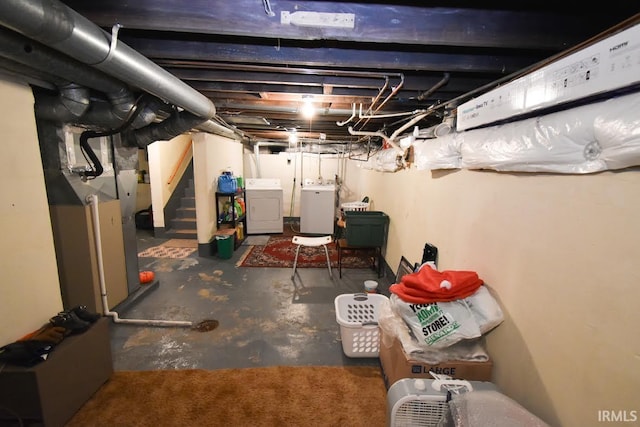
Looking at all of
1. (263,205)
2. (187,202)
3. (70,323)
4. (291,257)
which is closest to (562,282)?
(70,323)

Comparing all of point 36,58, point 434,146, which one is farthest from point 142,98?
point 434,146

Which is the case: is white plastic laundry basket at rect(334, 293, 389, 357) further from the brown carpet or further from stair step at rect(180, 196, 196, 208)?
stair step at rect(180, 196, 196, 208)

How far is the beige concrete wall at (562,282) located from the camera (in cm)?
82

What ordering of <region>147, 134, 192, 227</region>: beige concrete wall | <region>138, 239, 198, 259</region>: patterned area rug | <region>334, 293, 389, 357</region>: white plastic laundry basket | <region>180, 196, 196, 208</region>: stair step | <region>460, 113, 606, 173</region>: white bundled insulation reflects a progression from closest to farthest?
<region>460, 113, 606, 173</region>: white bundled insulation → <region>334, 293, 389, 357</region>: white plastic laundry basket → <region>138, 239, 198, 259</region>: patterned area rug → <region>147, 134, 192, 227</region>: beige concrete wall → <region>180, 196, 196, 208</region>: stair step

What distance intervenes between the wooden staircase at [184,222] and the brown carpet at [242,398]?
369 cm

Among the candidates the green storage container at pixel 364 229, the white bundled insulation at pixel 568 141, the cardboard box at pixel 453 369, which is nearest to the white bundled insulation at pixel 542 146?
the white bundled insulation at pixel 568 141

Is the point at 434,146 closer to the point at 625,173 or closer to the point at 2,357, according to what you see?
the point at 625,173

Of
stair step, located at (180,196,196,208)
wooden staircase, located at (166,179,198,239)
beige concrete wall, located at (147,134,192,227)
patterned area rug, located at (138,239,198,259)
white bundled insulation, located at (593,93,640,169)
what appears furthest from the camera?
stair step, located at (180,196,196,208)

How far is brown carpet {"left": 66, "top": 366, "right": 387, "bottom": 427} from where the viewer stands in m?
1.55

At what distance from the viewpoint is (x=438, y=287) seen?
4.73 feet

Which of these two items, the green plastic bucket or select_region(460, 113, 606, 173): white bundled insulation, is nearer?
select_region(460, 113, 606, 173): white bundled insulation

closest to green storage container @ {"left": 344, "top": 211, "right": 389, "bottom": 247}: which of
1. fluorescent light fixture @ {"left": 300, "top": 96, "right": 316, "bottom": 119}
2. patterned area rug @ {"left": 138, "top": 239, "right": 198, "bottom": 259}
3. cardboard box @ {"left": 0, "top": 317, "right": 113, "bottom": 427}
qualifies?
fluorescent light fixture @ {"left": 300, "top": 96, "right": 316, "bottom": 119}

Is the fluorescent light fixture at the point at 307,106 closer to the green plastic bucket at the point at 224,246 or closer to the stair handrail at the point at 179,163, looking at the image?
the green plastic bucket at the point at 224,246

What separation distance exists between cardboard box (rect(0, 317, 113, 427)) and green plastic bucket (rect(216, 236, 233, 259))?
7.95ft
